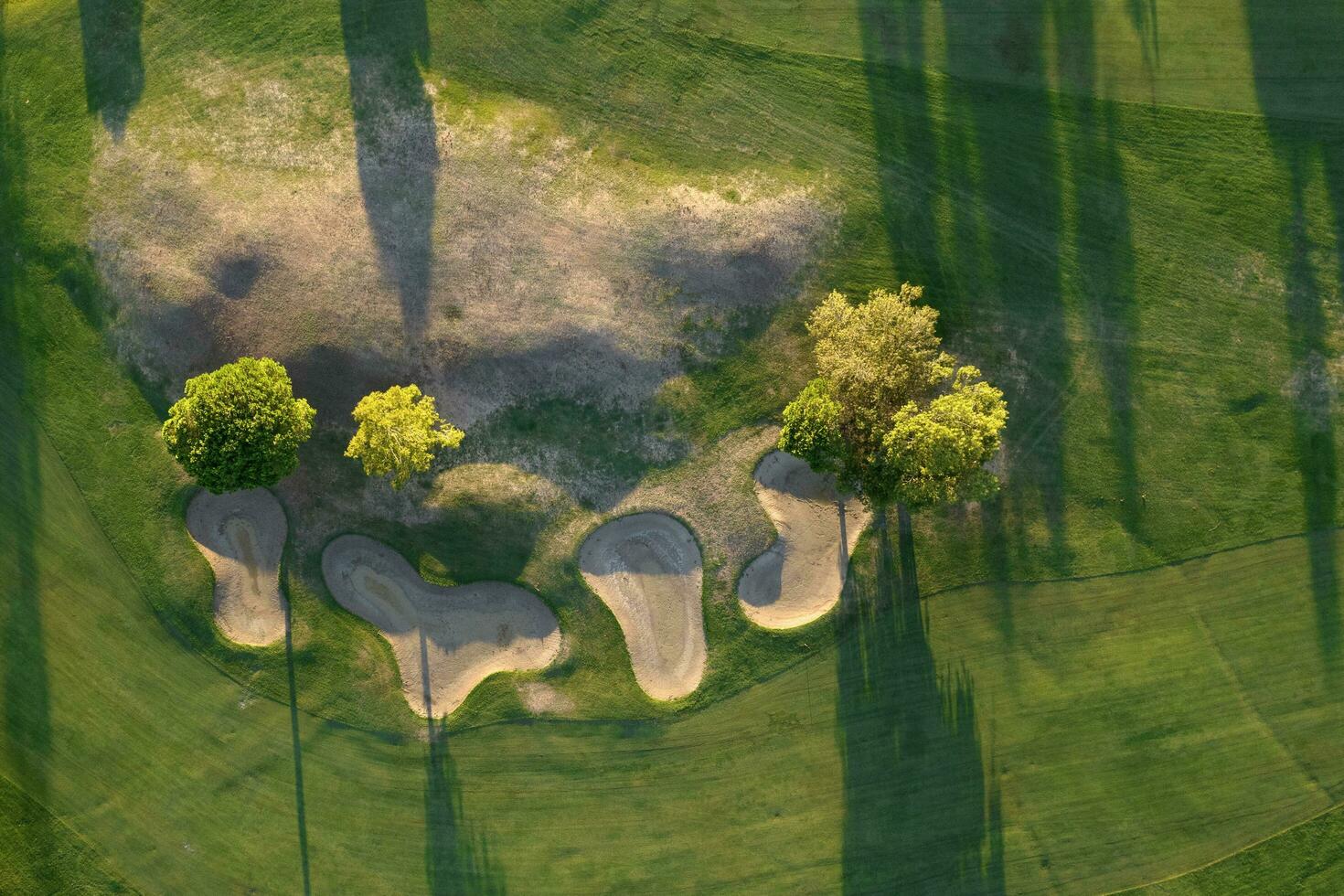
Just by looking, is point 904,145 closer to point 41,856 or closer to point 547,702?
point 547,702

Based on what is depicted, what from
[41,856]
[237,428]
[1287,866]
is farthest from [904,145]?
[41,856]

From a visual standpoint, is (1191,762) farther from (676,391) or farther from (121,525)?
(121,525)

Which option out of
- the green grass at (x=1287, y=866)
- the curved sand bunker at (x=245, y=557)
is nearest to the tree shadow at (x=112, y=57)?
the curved sand bunker at (x=245, y=557)

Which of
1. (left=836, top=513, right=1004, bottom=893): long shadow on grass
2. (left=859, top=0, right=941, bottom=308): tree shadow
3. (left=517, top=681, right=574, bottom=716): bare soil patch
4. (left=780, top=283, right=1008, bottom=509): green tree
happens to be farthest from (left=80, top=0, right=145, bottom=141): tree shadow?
(left=836, top=513, right=1004, bottom=893): long shadow on grass

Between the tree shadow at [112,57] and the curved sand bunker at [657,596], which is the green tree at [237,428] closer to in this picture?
the curved sand bunker at [657,596]

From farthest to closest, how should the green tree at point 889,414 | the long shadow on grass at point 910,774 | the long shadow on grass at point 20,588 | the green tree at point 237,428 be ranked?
the long shadow on grass at point 910,774
the long shadow on grass at point 20,588
the green tree at point 237,428
the green tree at point 889,414

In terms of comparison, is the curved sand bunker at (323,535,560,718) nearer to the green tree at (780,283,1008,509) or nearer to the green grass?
the green tree at (780,283,1008,509)
